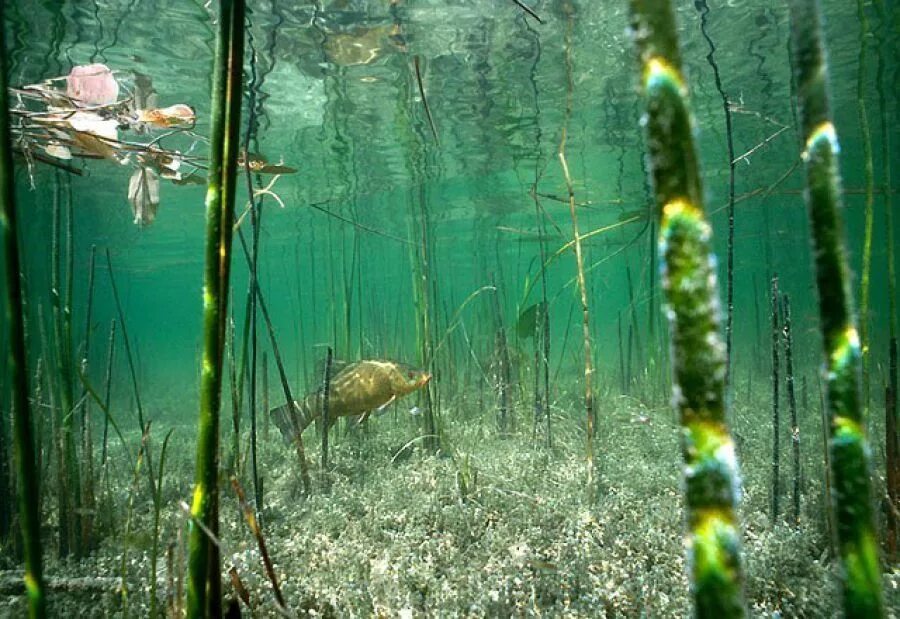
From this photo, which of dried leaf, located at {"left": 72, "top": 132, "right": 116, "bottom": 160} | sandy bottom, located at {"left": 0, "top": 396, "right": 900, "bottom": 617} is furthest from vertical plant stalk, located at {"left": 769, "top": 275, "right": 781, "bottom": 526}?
dried leaf, located at {"left": 72, "top": 132, "right": 116, "bottom": 160}

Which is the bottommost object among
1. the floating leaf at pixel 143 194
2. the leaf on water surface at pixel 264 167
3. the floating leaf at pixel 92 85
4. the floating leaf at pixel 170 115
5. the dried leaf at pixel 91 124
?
the floating leaf at pixel 143 194

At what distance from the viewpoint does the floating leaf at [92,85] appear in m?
3.78

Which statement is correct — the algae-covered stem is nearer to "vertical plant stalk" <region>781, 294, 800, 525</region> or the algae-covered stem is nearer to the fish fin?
"vertical plant stalk" <region>781, 294, 800, 525</region>

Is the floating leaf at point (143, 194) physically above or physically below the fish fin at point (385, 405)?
above

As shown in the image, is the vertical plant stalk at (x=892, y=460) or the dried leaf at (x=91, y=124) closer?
the dried leaf at (x=91, y=124)

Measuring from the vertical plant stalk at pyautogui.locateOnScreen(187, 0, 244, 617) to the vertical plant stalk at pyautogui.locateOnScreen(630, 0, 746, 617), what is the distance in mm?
1000

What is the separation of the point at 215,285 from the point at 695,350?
42.4 inches

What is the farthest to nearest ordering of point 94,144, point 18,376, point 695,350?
point 94,144 → point 18,376 → point 695,350

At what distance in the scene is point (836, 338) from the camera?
71 centimetres

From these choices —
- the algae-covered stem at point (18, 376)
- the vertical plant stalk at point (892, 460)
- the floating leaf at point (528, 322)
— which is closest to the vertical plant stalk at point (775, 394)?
the vertical plant stalk at point (892, 460)

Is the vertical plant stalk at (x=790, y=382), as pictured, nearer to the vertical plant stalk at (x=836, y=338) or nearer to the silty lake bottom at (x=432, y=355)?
the silty lake bottom at (x=432, y=355)

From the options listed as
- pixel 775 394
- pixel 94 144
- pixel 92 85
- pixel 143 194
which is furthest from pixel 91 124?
pixel 775 394

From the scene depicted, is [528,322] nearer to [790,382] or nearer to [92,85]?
[790,382]

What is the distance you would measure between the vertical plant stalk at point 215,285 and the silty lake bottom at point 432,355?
0.16 feet
